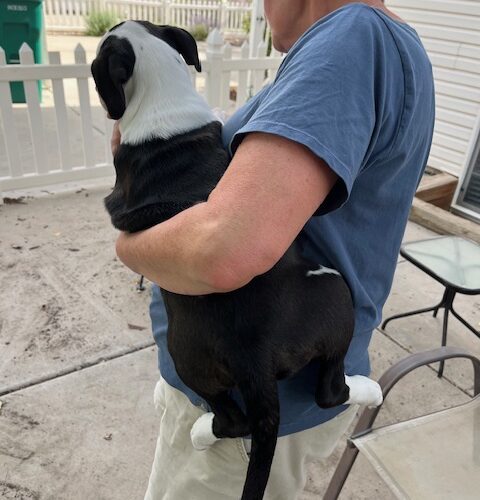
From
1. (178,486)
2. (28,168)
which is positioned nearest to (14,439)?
(178,486)

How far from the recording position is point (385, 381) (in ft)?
5.96

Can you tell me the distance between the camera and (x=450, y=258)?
3.43 metres

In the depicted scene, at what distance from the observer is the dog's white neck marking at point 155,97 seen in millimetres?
1415

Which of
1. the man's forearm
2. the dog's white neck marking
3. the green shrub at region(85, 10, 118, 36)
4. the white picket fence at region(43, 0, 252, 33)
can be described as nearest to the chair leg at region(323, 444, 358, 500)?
the man's forearm

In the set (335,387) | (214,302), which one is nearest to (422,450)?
(335,387)

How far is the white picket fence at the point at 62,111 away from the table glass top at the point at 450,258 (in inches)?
115

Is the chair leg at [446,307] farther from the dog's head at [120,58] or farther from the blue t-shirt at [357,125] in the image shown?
the dog's head at [120,58]

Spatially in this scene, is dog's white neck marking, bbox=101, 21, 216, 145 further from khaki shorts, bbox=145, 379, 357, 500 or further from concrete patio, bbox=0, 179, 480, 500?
concrete patio, bbox=0, 179, 480, 500

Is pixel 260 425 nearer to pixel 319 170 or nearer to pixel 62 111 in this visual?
pixel 319 170

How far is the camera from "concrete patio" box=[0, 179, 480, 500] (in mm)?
2389

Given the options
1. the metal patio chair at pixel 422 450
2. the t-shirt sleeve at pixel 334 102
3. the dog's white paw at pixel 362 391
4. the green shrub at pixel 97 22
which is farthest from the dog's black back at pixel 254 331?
the green shrub at pixel 97 22

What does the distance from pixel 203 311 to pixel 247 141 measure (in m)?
0.41

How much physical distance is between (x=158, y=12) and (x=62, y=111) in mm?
15405

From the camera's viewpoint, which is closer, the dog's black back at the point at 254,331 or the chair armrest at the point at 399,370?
the dog's black back at the point at 254,331
